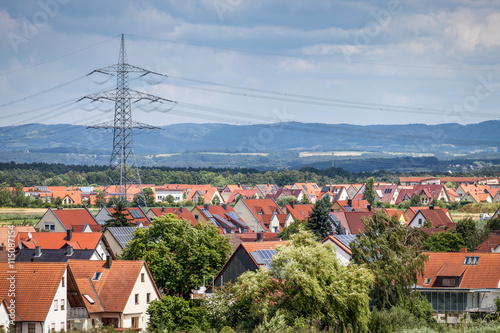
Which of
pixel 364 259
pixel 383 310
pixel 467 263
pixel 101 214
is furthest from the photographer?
pixel 101 214

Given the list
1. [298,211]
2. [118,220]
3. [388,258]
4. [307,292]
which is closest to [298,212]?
[298,211]

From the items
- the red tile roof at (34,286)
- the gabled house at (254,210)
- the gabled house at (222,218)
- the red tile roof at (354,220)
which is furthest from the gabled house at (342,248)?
the gabled house at (254,210)

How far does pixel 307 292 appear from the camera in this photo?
39.4m

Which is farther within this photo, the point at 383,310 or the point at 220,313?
the point at 383,310

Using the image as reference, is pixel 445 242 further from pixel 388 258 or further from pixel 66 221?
pixel 66 221

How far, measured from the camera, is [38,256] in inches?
2331

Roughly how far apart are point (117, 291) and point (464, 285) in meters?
25.1

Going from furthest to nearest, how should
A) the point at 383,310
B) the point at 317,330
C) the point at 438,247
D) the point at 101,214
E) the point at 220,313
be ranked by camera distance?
the point at 101,214, the point at 438,247, the point at 383,310, the point at 220,313, the point at 317,330

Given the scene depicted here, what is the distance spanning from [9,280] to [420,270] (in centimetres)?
2674

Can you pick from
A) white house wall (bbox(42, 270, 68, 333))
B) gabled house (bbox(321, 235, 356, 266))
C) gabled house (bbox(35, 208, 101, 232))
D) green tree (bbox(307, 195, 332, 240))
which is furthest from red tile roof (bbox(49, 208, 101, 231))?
white house wall (bbox(42, 270, 68, 333))

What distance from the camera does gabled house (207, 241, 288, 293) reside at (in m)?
49.1

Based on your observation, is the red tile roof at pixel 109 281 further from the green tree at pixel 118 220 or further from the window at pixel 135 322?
the green tree at pixel 118 220

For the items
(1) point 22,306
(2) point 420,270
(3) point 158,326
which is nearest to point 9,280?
(1) point 22,306

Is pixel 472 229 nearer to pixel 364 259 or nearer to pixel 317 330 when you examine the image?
pixel 364 259
